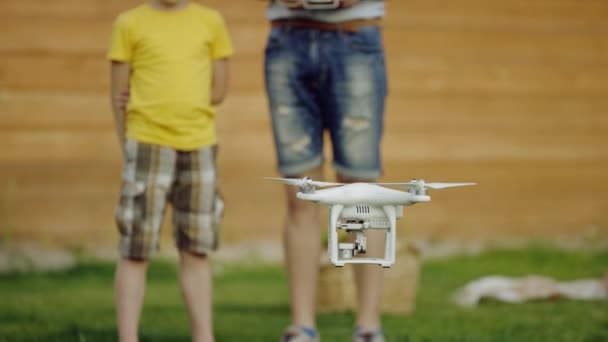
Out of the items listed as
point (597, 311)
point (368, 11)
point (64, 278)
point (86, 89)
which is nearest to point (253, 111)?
point (86, 89)

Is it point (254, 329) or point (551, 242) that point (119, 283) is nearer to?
point (254, 329)

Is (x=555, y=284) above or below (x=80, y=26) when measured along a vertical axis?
below

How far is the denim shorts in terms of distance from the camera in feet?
11.2

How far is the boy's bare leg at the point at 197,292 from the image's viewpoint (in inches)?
131

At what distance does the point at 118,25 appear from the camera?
3320mm

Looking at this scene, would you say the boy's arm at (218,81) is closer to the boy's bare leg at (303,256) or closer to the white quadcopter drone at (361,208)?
the boy's bare leg at (303,256)

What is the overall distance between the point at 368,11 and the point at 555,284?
244 cm

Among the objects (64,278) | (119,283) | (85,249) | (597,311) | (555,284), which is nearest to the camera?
(119,283)

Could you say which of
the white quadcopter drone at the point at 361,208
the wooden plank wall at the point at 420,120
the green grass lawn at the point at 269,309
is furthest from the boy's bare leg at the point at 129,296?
the wooden plank wall at the point at 420,120

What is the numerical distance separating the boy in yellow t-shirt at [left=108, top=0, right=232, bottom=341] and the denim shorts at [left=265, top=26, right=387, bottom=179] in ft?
0.72

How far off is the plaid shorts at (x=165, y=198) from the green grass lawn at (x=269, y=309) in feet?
2.26

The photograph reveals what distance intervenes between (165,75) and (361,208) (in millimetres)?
1873

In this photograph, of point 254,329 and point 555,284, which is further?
point 555,284

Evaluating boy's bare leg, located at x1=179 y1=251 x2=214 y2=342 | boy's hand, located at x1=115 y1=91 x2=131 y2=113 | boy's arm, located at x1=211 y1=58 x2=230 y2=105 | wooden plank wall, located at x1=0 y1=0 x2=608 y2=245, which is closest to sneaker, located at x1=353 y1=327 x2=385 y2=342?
boy's bare leg, located at x1=179 y1=251 x2=214 y2=342
